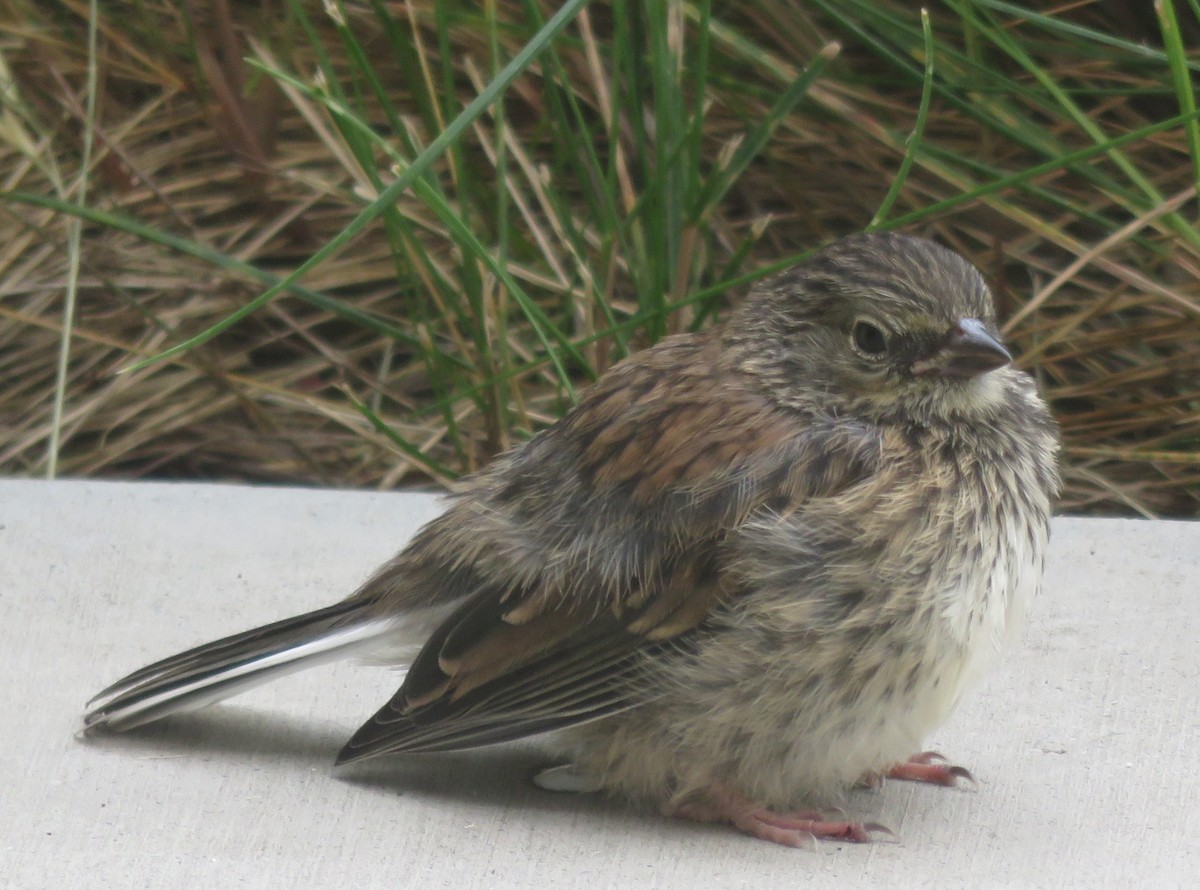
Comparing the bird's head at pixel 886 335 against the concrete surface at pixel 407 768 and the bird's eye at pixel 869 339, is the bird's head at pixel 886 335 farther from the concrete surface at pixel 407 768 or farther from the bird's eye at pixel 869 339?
the concrete surface at pixel 407 768

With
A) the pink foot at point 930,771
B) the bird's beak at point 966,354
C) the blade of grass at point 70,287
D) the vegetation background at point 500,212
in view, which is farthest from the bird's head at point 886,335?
the blade of grass at point 70,287

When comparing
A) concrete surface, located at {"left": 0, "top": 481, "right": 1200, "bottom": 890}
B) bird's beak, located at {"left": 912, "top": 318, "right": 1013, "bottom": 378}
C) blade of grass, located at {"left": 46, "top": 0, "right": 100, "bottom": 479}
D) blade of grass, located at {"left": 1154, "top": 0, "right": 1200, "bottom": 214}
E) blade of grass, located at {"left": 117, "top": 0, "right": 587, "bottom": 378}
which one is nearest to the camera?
concrete surface, located at {"left": 0, "top": 481, "right": 1200, "bottom": 890}

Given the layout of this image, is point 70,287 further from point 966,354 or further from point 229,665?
point 966,354

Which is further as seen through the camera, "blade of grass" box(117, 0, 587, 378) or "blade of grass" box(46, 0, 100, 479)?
"blade of grass" box(46, 0, 100, 479)

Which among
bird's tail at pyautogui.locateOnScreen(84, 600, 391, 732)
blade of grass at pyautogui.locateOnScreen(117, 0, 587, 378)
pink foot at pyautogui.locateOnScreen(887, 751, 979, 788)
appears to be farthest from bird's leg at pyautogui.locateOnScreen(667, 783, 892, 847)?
blade of grass at pyautogui.locateOnScreen(117, 0, 587, 378)

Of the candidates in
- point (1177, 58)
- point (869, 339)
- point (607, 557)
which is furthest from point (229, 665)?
point (1177, 58)

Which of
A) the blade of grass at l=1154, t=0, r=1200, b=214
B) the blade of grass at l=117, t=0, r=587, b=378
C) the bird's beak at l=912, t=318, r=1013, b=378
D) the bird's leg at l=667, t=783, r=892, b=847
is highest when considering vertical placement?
the blade of grass at l=1154, t=0, r=1200, b=214

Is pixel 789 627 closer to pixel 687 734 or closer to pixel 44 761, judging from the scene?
pixel 687 734

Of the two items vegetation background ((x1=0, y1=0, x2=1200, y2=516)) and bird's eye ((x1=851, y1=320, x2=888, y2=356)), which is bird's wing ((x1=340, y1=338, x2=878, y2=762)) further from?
vegetation background ((x1=0, y1=0, x2=1200, y2=516))
